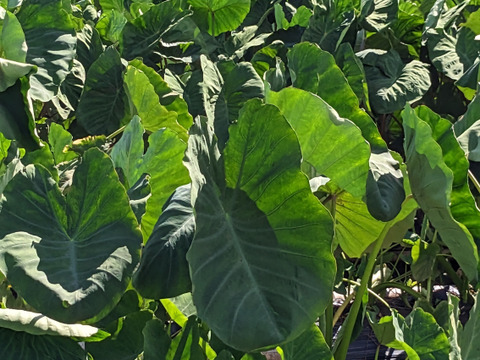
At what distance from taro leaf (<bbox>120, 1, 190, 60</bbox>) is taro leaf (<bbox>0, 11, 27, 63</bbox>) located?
73 cm

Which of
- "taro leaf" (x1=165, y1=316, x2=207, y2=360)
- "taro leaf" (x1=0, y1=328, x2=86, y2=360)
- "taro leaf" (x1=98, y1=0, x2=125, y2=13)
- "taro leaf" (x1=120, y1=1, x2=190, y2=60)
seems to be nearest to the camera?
"taro leaf" (x1=0, y1=328, x2=86, y2=360)

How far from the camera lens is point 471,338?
4.06ft

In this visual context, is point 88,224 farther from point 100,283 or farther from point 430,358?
point 430,358

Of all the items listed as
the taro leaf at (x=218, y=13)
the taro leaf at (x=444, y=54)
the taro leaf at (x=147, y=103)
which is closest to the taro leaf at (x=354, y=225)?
the taro leaf at (x=147, y=103)

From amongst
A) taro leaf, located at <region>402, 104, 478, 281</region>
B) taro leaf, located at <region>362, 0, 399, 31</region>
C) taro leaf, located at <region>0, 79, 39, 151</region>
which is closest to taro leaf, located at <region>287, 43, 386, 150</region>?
taro leaf, located at <region>402, 104, 478, 281</region>

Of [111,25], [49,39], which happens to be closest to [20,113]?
[49,39]

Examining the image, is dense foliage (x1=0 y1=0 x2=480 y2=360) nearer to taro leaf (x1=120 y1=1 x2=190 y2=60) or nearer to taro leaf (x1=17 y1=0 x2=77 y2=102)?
taro leaf (x1=17 y1=0 x2=77 y2=102)

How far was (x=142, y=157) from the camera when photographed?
110cm

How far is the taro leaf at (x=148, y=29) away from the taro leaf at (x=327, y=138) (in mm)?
977

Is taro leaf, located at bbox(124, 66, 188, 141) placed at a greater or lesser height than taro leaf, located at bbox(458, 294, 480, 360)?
greater

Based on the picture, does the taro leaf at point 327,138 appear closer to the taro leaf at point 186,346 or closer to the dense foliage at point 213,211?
the dense foliage at point 213,211

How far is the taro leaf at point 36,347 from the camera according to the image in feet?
3.11

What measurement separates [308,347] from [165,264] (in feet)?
1.06

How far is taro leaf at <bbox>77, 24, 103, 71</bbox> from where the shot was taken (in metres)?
1.84
